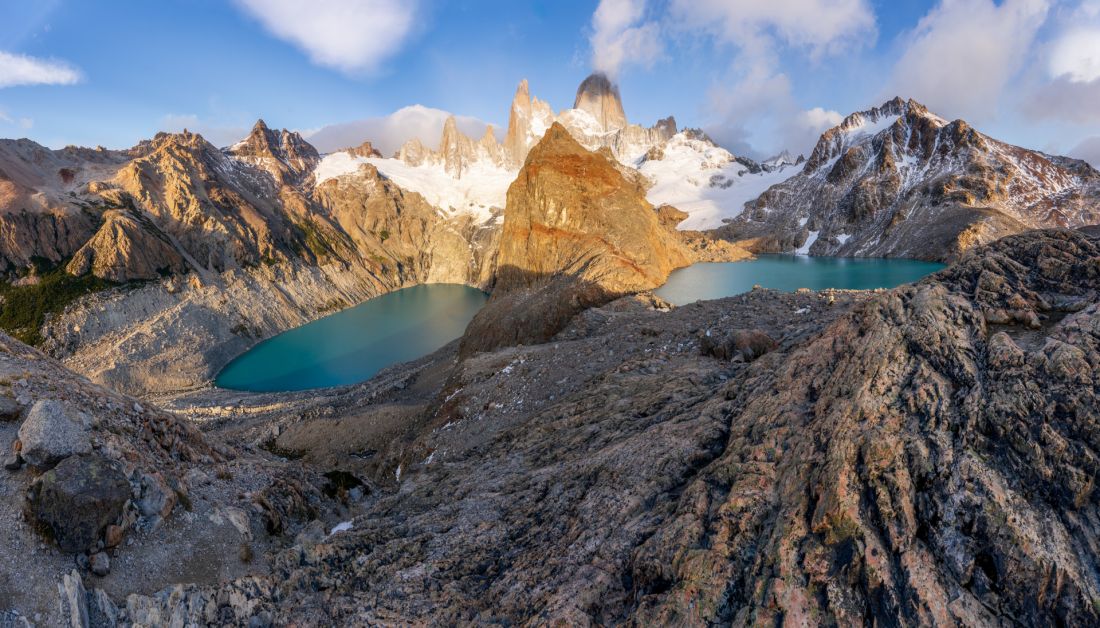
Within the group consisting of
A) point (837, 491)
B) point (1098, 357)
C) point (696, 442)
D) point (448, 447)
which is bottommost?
point (448, 447)

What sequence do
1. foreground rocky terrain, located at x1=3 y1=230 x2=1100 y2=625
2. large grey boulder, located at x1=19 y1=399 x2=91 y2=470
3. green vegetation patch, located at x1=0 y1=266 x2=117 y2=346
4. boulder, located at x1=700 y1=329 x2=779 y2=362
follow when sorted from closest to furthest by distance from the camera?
1. foreground rocky terrain, located at x1=3 y1=230 x2=1100 y2=625
2. large grey boulder, located at x1=19 y1=399 x2=91 y2=470
3. boulder, located at x1=700 y1=329 x2=779 y2=362
4. green vegetation patch, located at x1=0 y1=266 x2=117 y2=346

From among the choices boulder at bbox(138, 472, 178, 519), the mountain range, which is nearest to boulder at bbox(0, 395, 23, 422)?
the mountain range

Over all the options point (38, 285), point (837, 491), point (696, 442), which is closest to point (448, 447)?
point (696, 442)

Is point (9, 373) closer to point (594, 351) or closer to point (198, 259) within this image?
point (594, 351)

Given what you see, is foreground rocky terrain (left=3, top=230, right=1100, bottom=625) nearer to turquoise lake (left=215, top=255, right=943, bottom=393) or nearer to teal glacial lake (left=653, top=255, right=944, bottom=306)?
turquoise lake (left=215, top=255, right=943, bottom=393)

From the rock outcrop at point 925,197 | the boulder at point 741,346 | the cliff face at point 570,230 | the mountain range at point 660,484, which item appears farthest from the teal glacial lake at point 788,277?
the mountain range at point 660,484

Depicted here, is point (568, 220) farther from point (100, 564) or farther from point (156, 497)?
point (100, 564)
